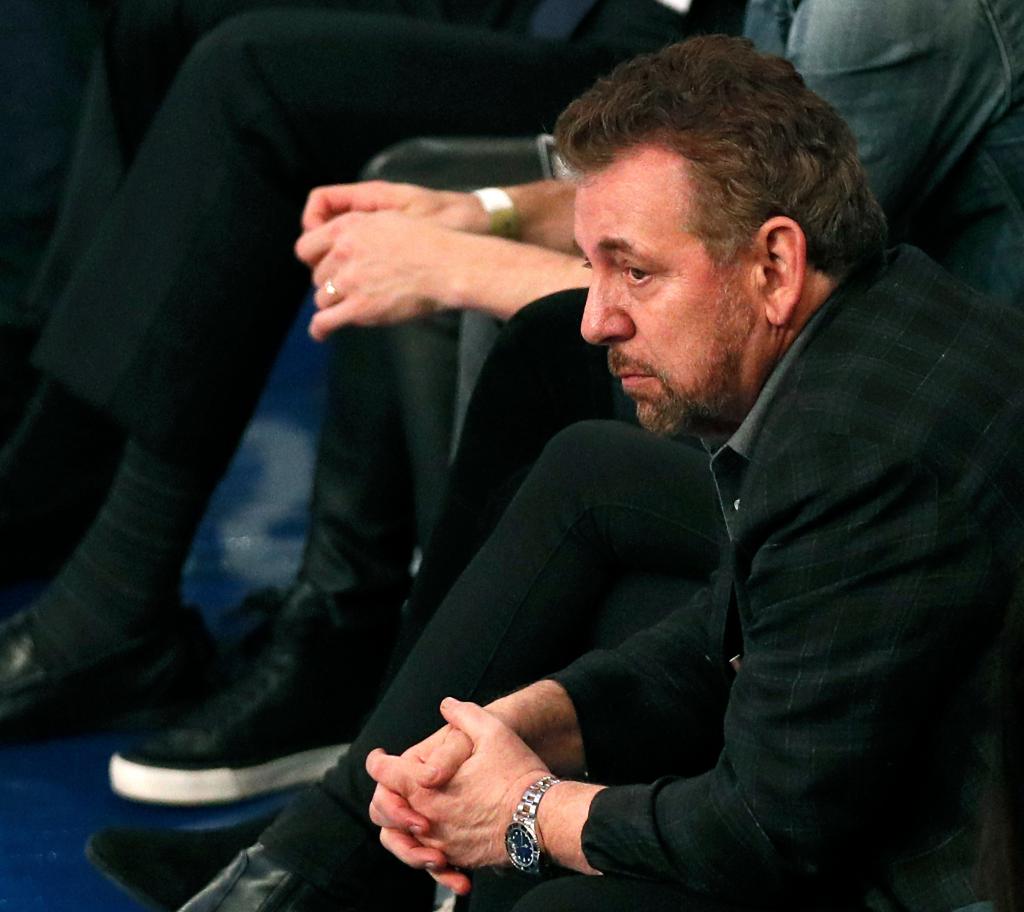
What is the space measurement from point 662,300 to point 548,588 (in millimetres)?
349

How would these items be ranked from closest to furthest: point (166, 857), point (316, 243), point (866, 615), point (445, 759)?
point (866, 615), point (445, 759), point (166, 857), point (316, 243)

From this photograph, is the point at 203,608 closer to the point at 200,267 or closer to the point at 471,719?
the point at 200,267

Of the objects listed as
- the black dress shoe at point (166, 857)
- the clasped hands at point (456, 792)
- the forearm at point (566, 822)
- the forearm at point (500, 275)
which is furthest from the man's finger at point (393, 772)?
the forearm at point (500, 275)

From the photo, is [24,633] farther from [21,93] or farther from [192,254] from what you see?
[21,93]

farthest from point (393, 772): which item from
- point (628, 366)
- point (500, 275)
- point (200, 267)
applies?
point (200, 267)

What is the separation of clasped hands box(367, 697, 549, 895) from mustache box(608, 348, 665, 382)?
0.26 meters

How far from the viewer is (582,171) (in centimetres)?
121

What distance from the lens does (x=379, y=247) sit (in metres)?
1.75

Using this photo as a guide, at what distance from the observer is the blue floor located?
1.78 meters

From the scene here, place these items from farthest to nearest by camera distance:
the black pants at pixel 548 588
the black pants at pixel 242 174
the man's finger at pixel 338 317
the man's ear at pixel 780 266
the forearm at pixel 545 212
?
1. the black pants at pixel 242 174
2. the forearm at pixel 545 212
3. the man's finger at pixel 338 317
4. the black pants at pixel 548 588
5. the man's ear at pixel 780 266

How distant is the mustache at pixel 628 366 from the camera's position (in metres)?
1.20

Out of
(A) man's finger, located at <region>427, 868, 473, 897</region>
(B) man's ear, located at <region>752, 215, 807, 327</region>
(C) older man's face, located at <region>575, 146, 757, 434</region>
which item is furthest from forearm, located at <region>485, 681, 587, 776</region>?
(B) man's ear, located at <region>752, 215, 807, 327</region>

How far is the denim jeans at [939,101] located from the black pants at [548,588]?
0.31 metres

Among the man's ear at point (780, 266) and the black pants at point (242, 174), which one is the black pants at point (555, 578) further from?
the black pants at point (242, 174)
